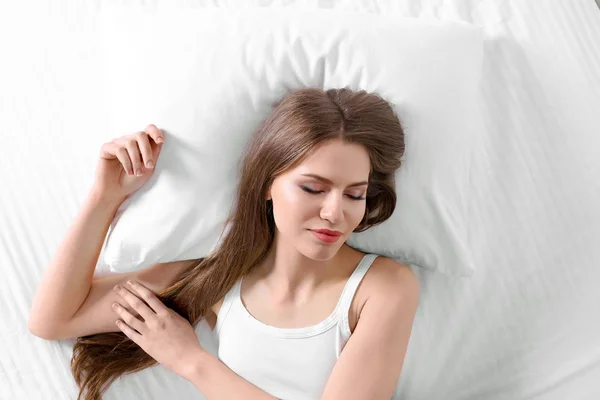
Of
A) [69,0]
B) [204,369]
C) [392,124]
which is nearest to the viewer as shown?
[392,124]

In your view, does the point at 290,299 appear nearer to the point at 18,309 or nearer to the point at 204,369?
the point at 204,369

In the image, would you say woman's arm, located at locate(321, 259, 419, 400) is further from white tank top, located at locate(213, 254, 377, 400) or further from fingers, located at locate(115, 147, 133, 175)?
fingers, located at locate(115, 147, 133, 175)

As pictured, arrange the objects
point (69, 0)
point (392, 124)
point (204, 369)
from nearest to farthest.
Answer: point (392, 124) → point (204, 369) → point (69, 0)

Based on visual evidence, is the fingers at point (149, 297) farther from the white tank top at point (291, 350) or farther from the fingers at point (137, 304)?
the white tank top at point (291, 350)

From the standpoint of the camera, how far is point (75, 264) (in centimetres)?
115

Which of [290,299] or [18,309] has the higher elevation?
[18,309]

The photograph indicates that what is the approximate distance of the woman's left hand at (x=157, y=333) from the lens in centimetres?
118

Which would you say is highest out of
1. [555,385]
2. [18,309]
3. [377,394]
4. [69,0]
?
[69,0]

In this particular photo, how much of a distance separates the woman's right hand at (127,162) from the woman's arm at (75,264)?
0.07ft

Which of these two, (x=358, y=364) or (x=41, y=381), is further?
(x=41, y=381)

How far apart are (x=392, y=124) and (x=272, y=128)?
0.18 meters

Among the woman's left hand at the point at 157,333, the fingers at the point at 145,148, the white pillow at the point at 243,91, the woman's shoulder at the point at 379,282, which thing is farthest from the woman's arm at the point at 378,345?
the fingers at the point at 145,148

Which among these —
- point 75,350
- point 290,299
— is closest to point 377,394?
point 290,299

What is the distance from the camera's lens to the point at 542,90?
1249 millimetres
